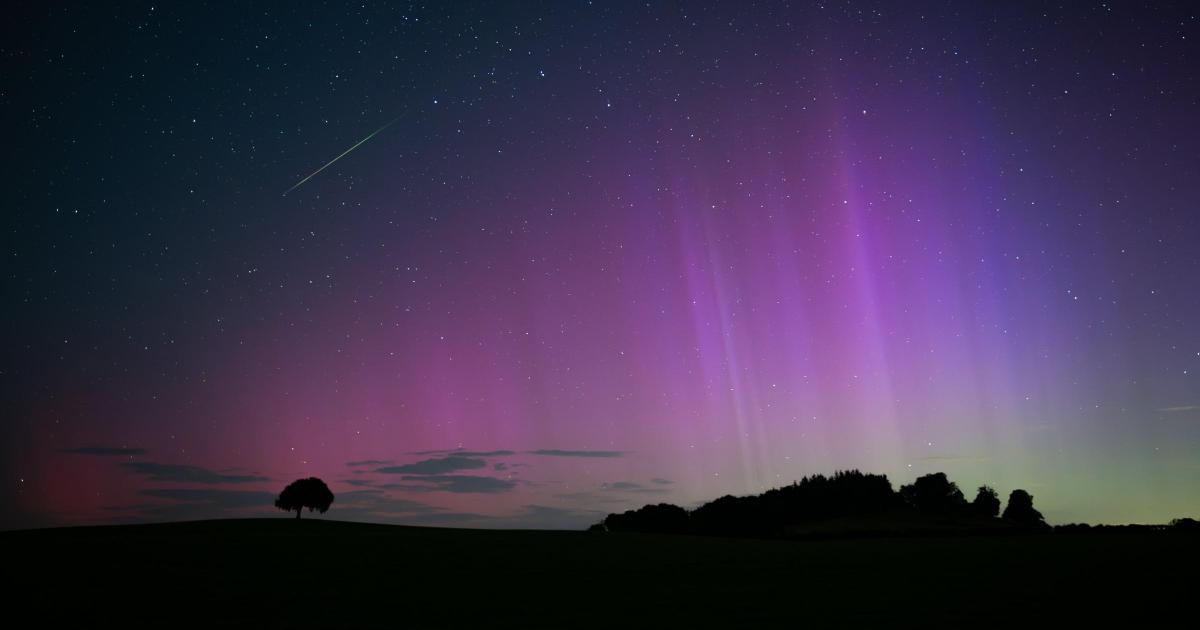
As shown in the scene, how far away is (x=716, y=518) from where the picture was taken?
6462 cm

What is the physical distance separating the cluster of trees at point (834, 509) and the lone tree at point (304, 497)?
90.6ft

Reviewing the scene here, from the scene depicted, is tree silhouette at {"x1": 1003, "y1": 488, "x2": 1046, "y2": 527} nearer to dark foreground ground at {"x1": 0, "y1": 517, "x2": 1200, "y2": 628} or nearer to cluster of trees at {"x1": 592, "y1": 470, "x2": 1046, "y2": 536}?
cluster of trees at {"x1": 592, "y1": 470, "x2": 1046, "y2": 536}

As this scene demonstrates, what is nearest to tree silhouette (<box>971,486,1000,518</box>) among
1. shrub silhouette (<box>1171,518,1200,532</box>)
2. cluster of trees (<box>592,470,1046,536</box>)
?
cluster of trees (<box>592,470,1046,536</box>)

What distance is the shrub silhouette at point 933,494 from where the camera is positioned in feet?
263

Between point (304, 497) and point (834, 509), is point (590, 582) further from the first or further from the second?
point (834, 509)

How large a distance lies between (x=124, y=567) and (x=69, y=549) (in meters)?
8.64

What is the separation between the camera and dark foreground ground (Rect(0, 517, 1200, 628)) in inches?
731

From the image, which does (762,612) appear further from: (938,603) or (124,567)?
(124,567)

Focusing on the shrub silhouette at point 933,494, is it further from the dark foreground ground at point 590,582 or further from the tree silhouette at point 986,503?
the dark foreground ground at point 590,582

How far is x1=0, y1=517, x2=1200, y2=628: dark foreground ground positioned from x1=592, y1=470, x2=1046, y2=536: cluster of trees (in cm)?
2236

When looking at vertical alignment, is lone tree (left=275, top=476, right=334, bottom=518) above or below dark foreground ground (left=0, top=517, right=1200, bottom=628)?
above

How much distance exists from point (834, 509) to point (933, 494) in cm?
1094

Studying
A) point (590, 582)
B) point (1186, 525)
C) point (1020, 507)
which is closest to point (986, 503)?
point (1020, 507)

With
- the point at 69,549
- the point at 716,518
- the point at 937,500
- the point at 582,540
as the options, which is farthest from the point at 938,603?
the point at 937,500
